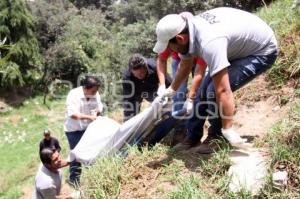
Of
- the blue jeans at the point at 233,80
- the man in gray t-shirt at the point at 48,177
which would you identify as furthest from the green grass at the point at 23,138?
the blue jeans at the point at 233,80

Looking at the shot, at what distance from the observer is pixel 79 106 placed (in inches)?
206

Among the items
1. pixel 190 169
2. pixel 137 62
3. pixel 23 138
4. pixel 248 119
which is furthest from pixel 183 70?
pixel 23 138

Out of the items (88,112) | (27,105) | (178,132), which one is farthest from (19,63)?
(178,132)

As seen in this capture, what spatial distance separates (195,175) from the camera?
346cm

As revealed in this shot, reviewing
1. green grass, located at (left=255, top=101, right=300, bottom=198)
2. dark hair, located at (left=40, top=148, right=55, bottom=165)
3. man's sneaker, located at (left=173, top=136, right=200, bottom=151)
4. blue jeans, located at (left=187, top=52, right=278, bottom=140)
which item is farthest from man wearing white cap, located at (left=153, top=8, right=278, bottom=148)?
dark hair, located at (left=40, top=148, right=55, bottom=165)

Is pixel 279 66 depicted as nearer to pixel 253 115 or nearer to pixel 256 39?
pixel 253 115

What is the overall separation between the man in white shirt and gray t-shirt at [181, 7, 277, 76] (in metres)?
1.77

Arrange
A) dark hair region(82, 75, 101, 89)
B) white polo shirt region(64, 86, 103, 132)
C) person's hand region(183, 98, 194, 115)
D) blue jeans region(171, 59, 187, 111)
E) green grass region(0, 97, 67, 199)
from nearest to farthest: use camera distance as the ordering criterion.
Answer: person's hand region(183, 98, 194, 115) → blue jeans region(171, 59, 187, 111) → dark hair region(82, 75, 101, 89) → white polo shirt region(64, 86, 103, 132) → green grass region(0, 97, 67, 199)

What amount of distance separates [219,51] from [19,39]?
17685 mm

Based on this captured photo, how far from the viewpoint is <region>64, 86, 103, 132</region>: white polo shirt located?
5215 millimetres

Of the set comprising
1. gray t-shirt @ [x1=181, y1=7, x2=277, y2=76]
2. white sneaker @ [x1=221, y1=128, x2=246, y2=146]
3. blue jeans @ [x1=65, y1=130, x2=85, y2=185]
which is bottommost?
blue jeans @ [x1=65, y1=130, x2=85, y2=185]

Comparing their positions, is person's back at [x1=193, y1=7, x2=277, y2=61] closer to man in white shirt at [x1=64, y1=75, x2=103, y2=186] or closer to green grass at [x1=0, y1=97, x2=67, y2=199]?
man in white shirt at [x1=64, y1=75, x2=103, y2=186]

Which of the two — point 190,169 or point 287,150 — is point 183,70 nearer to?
point 190,169

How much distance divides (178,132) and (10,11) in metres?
16.8
